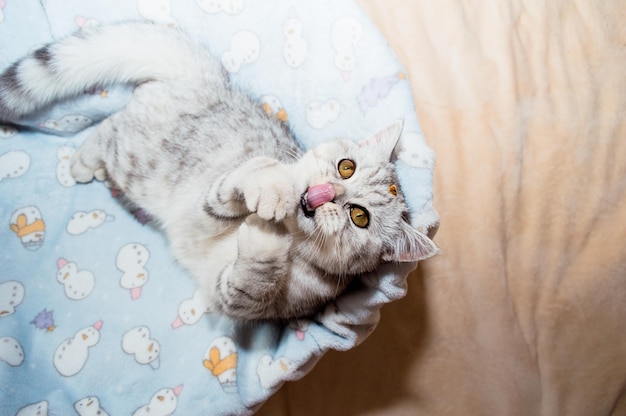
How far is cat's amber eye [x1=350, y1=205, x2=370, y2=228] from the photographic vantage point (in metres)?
1.27

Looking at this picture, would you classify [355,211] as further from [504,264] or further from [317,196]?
[504,264]

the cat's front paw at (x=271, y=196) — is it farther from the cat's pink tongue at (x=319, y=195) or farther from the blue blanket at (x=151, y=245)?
the blue blanket at (x=151, y=245)

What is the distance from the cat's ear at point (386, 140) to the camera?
1377 millimetres

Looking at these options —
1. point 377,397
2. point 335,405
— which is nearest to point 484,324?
point 377,397

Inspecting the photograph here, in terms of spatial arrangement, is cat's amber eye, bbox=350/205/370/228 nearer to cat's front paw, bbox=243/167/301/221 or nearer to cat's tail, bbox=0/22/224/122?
cat's front paw, bbox=243/167/301/221

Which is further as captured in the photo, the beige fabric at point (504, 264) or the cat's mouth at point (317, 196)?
the beige fabric at point (504, 264)

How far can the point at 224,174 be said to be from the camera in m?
1.41

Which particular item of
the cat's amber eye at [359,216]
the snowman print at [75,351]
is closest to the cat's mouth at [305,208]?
the cat's amber eye at [359,216]

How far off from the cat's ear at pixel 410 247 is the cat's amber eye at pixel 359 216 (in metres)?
0.10

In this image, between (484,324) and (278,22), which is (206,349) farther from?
(278,22)

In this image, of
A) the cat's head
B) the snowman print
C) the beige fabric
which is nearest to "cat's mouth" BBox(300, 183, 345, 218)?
the cat's head

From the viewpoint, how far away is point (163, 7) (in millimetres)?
1804

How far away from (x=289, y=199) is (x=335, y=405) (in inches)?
30.9

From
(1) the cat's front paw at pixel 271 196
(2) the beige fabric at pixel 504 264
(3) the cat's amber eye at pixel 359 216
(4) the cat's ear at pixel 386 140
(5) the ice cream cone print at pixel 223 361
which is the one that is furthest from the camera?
(2) the beige fabric at pixel 504 264
